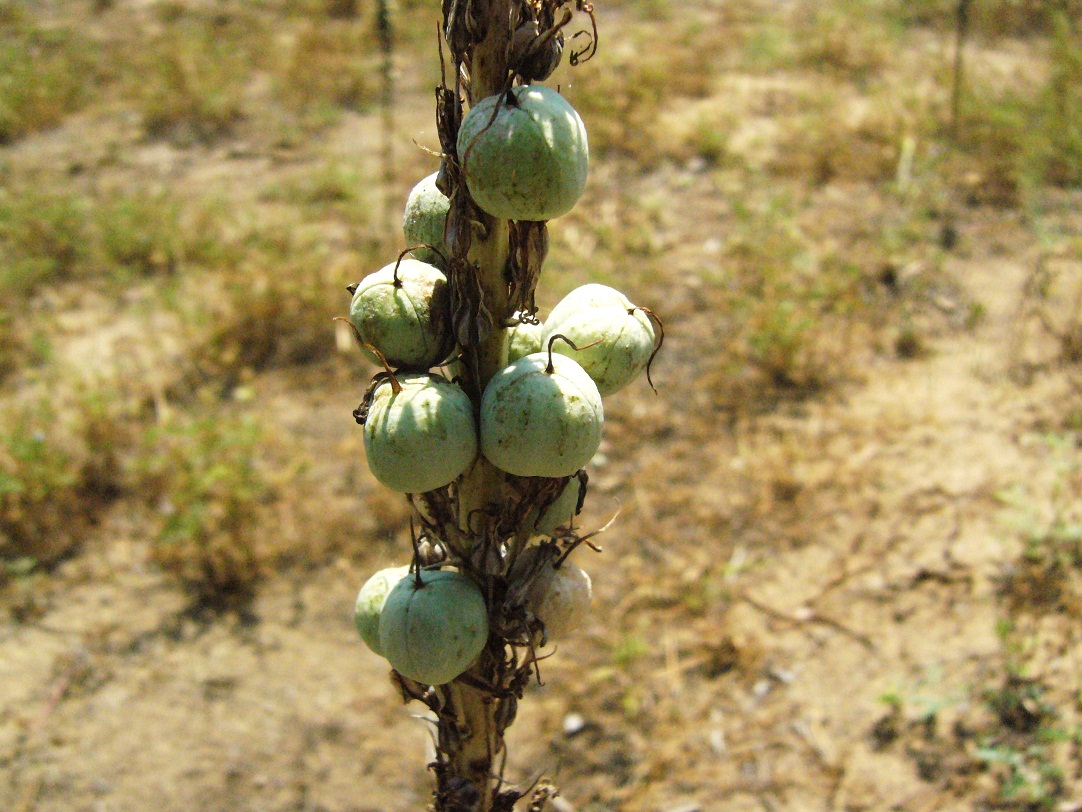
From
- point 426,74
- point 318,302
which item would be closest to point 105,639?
point 318,302

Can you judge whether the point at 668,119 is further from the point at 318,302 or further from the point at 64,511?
the point at 64,511

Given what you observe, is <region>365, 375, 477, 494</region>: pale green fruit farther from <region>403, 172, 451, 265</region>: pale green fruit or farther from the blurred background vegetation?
the blurred background vegetation

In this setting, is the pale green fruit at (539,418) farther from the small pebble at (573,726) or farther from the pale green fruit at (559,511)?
the small pebble at (573,726)

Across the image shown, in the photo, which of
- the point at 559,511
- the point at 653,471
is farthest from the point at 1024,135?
the point at 559,511

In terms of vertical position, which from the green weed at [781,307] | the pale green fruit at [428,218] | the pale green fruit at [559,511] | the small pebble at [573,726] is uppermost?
the pale green fruit at [428,218]

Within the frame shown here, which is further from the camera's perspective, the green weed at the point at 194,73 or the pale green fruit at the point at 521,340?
the green weed at the point at 194,73

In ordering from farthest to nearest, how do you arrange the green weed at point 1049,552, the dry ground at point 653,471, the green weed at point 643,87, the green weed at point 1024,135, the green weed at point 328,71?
the green weed at point 328,71
the green weed at point 643,87
the green weed at point 1024,135
the green weed at point 1049,552
the dry ground at point 653,471

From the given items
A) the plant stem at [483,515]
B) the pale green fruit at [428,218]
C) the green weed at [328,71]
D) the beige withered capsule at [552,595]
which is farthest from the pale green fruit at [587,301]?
the green weed at [328,71]

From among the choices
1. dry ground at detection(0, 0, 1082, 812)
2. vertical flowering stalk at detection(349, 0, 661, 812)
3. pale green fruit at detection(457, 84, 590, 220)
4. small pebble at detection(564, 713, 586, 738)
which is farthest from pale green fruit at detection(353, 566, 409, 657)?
small pebble at detection(564, 713, 586, 738)
